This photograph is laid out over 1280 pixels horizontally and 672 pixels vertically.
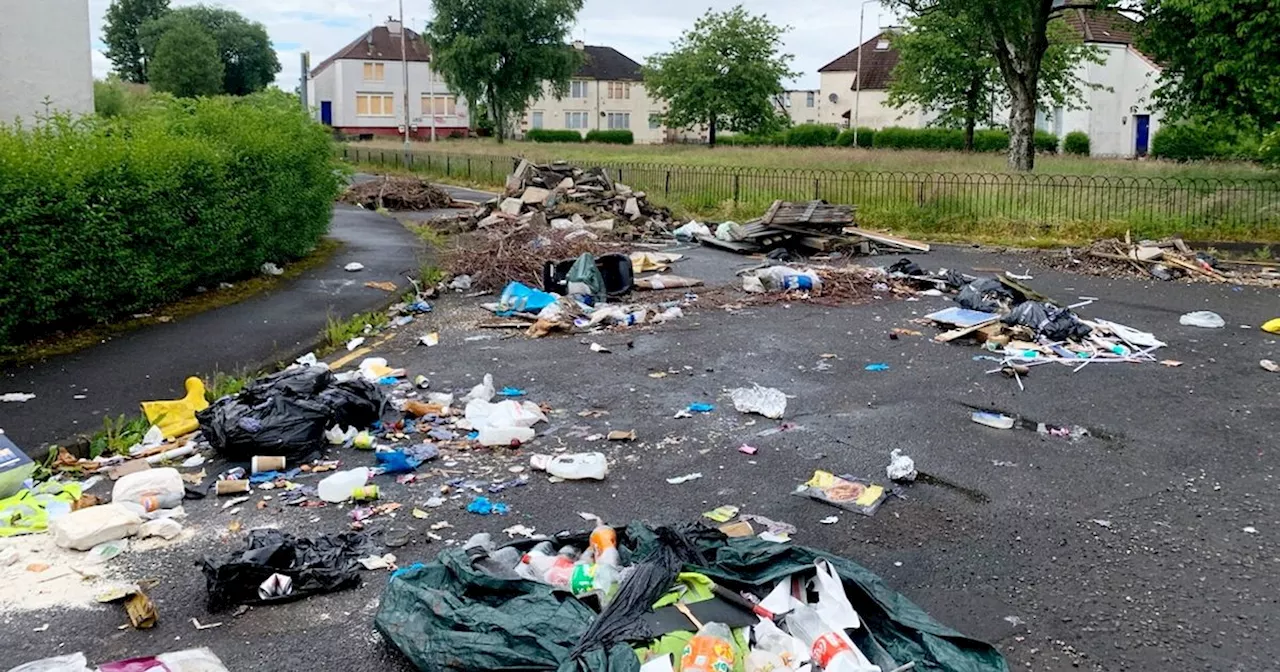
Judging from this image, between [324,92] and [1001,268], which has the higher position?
[324,92]

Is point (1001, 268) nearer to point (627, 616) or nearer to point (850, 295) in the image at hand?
point (850, 295)

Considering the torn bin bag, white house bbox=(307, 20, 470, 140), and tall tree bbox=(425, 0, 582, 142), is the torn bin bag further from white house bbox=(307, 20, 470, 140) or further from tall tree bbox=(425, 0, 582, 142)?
white house bbox=(307, 20, 470, 140)

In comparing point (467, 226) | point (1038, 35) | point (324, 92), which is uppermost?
point (324, 92)

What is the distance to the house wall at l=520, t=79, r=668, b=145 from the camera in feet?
264

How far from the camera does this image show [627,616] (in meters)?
3.76

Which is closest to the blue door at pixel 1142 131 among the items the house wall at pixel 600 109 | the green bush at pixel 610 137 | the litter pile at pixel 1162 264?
the litter pile at pixel 1162 264

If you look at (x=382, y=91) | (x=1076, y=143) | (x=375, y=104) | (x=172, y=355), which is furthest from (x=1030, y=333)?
(x=382, y=91)

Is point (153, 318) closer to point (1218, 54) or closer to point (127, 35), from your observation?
point (1218, 54)

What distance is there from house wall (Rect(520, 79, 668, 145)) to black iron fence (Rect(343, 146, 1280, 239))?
188 ft

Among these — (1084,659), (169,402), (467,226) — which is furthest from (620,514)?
(467,226)

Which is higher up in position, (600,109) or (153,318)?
(600,109)

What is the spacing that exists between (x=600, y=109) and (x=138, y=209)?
74255 mm

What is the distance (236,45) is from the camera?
7450cm

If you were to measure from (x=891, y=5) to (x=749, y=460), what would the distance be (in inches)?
942
